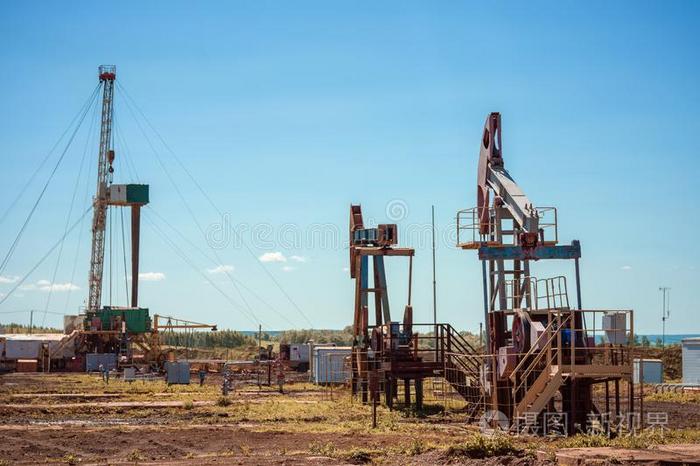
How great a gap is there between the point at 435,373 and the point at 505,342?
6.18 metres

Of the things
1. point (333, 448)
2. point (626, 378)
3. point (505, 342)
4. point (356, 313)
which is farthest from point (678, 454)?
point (356, 313)

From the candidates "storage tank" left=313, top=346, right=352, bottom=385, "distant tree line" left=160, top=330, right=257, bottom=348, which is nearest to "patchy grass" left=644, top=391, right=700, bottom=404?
"storage tank" left=313, top=346, right=352, bottom=385

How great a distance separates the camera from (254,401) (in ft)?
122

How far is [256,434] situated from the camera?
84.5ft

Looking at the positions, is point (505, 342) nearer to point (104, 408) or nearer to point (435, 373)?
point (435, 373)

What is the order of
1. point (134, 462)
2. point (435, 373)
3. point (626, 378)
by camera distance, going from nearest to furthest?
1. point (134, 462)
2. point (626, 378)
3. point (435, 373)

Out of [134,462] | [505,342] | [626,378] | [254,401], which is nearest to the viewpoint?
[134,462]

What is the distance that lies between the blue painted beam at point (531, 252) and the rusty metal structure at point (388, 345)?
11.2 feet

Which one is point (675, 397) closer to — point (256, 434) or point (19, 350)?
point (256, 434)

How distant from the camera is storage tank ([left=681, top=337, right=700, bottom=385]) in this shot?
156 feet

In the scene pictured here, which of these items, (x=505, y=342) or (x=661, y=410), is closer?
(x=505, y=342)

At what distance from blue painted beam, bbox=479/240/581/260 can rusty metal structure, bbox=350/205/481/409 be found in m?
3.42

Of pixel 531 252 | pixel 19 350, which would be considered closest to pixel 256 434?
pixel 531 252

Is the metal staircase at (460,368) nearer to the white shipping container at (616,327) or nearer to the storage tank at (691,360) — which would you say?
the white shipping container at (616,327)
